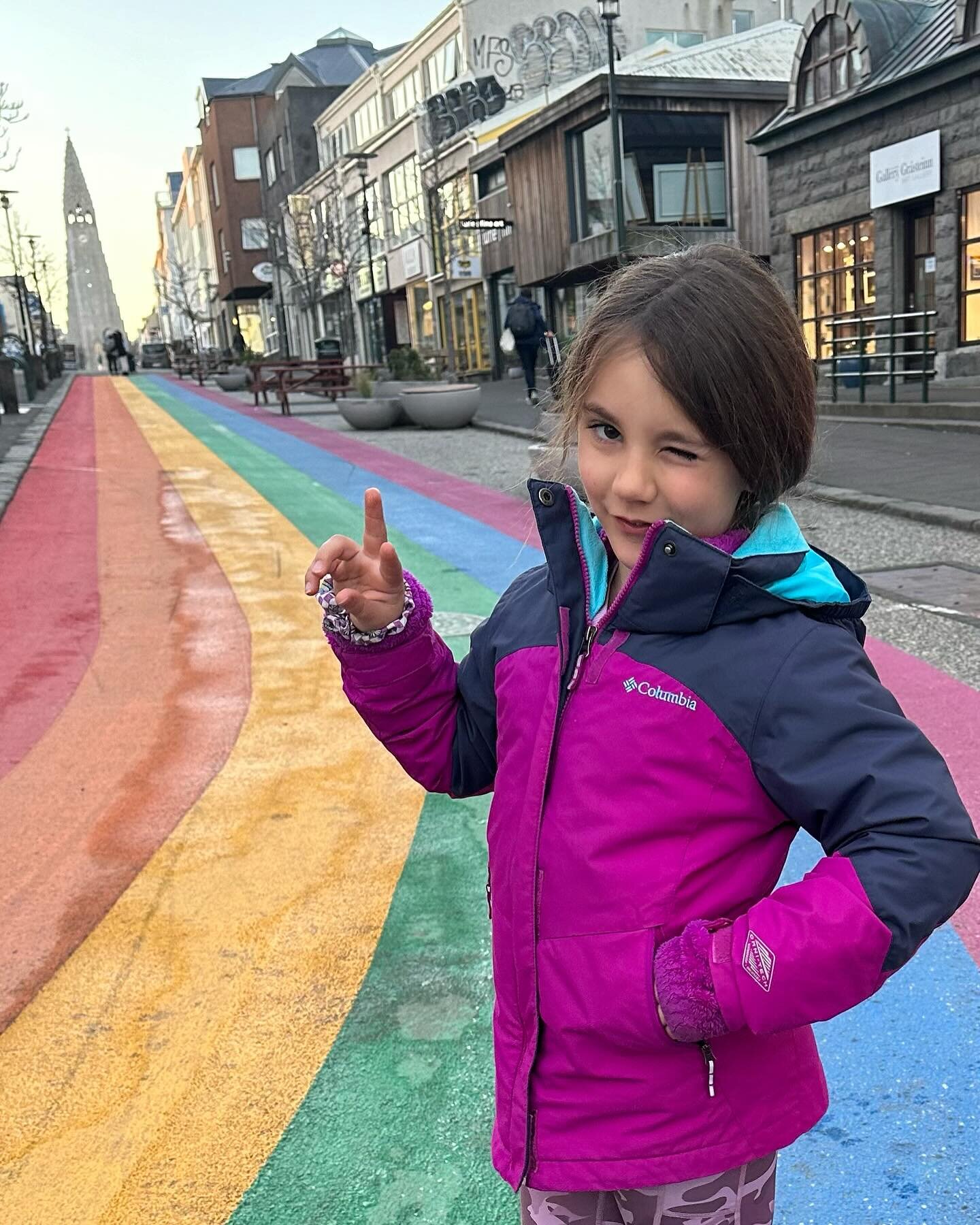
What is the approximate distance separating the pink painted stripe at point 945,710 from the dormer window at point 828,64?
15.7m

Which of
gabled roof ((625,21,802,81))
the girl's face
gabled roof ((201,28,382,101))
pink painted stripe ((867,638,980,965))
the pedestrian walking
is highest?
gabled roof ((201,28,382,101))

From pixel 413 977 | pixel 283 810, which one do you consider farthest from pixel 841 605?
pixel 283 810

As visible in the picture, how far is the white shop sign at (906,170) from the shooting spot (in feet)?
52.9

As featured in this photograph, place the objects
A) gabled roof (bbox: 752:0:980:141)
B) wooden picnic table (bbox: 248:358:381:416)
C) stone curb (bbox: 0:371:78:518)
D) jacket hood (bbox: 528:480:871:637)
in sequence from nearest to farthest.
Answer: jacket hood (bbox: 528:480:871:637)
stone curb (bbox: 0:371:78:518)
gabled roof (bbox: 752:0:980:141)
wooden picnic table (bbox: 248:358:381:416)

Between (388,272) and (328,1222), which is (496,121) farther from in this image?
(328,1222)

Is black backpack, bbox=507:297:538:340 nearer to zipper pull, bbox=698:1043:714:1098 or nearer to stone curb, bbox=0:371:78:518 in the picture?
stone curb, bbox=0:371:78:518

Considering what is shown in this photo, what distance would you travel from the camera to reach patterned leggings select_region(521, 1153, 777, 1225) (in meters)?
1.44

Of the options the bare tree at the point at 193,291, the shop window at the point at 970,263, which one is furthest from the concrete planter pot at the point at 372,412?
the bare tree at the point at 193,291

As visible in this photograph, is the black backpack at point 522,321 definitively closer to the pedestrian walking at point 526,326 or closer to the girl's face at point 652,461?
the pedestrian walking at point 526,326

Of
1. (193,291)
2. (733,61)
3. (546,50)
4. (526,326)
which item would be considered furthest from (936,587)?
(193,291)

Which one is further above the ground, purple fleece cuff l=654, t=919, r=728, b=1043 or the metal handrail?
the metal handrail

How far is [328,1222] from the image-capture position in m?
2.13

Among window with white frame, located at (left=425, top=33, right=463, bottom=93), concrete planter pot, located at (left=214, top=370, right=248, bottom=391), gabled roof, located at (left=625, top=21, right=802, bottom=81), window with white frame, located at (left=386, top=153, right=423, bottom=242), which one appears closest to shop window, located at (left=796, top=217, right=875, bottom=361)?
gabled roof, located at (left=625, top=21, right=802, bottom=81)

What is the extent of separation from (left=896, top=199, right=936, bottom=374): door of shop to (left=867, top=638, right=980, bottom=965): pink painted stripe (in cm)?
1324
